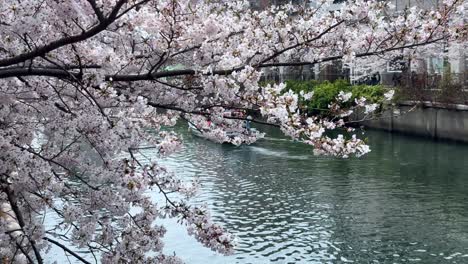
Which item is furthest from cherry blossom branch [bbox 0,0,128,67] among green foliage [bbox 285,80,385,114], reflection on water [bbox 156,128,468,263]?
green foliage [bbox 285,80,385,114]

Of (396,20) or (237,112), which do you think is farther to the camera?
(396,20)

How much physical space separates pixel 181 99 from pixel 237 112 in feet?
1.33

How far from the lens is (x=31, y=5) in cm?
301

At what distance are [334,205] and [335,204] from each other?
0.10 meters

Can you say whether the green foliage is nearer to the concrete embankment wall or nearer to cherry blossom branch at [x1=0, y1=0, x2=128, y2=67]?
the concrete embankment wall

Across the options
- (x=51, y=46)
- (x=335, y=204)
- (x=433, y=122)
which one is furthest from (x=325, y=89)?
(x=51, y=46)

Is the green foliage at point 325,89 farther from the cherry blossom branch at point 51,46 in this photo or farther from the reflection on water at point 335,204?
the cherry blossom branch at point 51,46

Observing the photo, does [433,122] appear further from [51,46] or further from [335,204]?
[51,46]

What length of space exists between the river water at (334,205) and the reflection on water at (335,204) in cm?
2

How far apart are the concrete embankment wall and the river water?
103 centimetres

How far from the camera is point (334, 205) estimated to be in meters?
13.2

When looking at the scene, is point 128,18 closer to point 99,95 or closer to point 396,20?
point 99,95

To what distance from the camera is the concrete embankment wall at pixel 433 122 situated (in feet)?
72.0

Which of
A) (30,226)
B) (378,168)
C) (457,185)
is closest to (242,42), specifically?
(30,226)
